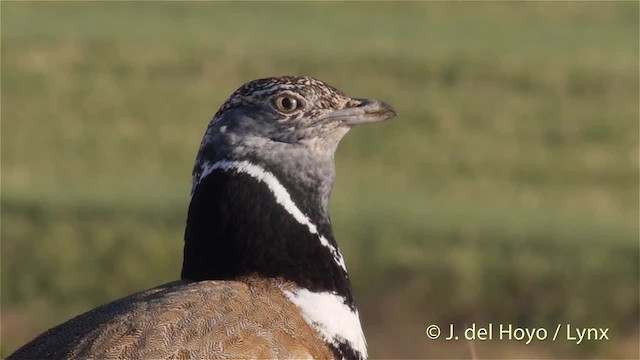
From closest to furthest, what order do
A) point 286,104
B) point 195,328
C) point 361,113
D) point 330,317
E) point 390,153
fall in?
point 195,328 → point 330,317 → point 286,104 → point 361,113 → point 390,153

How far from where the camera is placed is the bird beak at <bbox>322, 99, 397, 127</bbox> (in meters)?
5.67

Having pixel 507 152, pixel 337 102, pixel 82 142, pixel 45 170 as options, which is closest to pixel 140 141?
pixel 82 142

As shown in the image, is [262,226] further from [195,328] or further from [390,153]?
[390,153]

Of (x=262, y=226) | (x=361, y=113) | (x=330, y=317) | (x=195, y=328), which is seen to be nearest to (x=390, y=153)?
(x=361, y=113)

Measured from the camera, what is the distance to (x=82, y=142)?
19859 millimetres

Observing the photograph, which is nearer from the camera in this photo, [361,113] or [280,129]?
[280,129]

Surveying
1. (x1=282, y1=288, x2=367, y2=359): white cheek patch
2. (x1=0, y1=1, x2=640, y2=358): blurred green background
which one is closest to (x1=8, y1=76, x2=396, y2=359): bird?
(x1=282, y1=288, x2=367, y2=359): white cheek patch

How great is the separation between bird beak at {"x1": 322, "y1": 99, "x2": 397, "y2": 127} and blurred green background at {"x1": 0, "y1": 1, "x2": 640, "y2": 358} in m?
4.91

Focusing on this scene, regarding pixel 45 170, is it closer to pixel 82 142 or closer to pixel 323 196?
pixel 82 142

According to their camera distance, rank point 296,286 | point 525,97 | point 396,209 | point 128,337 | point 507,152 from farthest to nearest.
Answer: point 525,97, point 507,152, point 396,209, point 296,286, point 128,337

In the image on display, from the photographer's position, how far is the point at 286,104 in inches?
220

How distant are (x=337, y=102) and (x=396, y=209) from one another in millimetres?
10252

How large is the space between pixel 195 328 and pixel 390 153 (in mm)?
14416

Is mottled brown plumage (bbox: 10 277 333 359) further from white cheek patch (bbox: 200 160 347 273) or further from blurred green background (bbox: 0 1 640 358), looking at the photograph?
blurred green background (bbox: 0 1 640 358)
